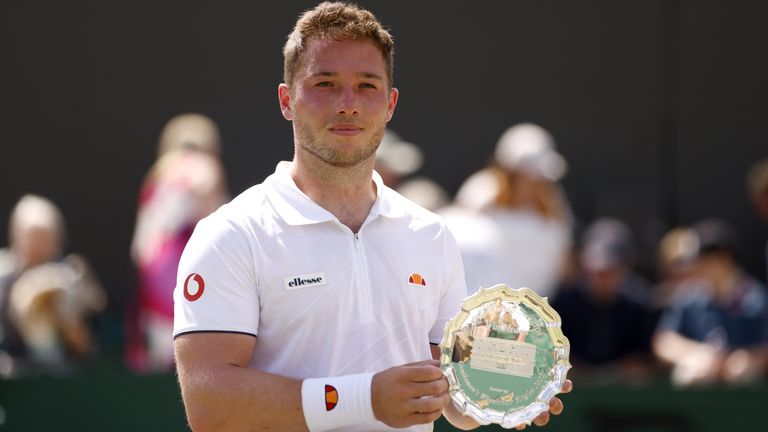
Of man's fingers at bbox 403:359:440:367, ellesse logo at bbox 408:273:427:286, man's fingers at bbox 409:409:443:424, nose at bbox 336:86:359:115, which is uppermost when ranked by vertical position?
nose at bbox 336:86:359:115

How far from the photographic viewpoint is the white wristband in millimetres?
2965

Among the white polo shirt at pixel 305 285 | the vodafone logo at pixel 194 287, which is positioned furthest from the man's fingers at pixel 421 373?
the vodafone logo at pixel 194 287

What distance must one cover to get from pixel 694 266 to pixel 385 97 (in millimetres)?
4704

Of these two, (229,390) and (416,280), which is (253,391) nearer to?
(229,390)

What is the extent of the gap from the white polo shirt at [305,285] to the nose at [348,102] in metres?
0.24

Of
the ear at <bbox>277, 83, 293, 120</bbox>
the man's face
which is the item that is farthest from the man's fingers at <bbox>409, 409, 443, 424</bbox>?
the ear at <bbox>277, 83, 293, 120</bbox>

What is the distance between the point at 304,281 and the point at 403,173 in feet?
14.5

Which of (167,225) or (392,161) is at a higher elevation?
(392,161)

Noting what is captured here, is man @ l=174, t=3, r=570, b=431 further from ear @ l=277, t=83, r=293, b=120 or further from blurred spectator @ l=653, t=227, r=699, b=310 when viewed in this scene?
blurred spectator @ l=653, t=227, r=699, b=310

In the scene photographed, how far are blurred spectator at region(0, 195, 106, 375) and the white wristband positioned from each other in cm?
439

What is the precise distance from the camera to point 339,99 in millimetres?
3150

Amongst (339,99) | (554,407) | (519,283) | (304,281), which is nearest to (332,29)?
(339,99)

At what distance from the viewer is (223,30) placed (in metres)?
9.23

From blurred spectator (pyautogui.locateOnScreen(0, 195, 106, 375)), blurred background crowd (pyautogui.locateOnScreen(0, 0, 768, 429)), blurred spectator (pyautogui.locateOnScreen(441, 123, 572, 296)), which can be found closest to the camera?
blurred spectator (pyautogui.locateOnScreen(441, 123, 572, 296))
